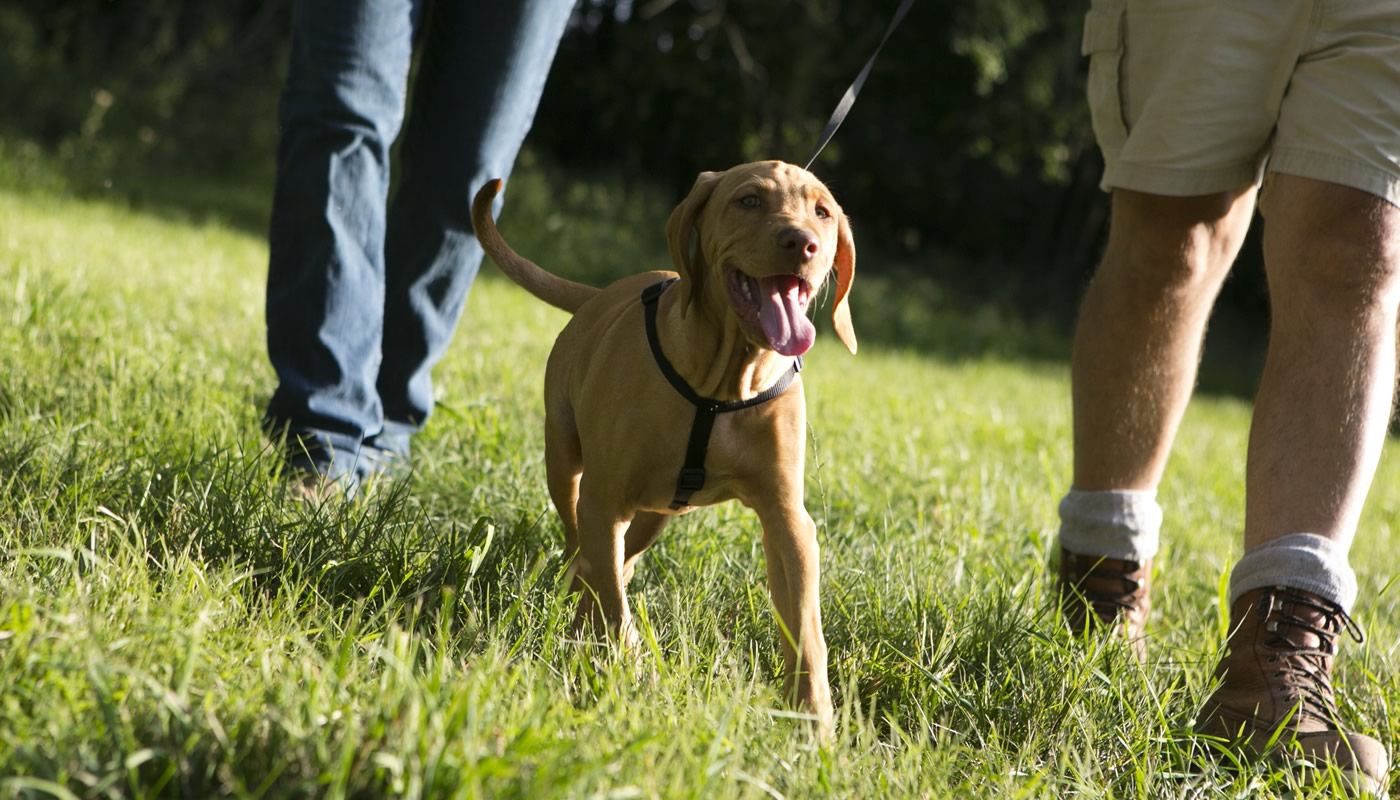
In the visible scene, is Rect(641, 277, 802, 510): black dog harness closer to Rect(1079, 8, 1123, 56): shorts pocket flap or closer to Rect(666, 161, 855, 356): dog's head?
Rect(666, 161, 855, 356): dog's head

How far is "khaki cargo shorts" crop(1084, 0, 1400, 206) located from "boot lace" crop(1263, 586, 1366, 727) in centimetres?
77

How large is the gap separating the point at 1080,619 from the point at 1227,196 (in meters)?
0.98

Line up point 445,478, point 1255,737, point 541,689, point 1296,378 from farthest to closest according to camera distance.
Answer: point 445,478 → point 1296,378 → point 1255,737 → point 541,689

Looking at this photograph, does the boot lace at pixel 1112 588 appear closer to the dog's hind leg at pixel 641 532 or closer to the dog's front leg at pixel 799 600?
the dog's front leg at pixel 799 600

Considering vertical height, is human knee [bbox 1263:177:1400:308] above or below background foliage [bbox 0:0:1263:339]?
above

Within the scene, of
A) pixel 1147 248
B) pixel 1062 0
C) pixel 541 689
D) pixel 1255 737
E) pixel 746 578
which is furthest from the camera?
pixel 1062 0

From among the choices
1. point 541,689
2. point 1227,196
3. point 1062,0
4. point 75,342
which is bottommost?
point 75,342

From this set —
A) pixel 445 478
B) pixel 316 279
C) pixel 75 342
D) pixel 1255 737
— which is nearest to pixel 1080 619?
pixel 1255 737

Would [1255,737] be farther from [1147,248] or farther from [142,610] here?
[142,610]

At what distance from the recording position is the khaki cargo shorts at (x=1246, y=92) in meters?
2.46

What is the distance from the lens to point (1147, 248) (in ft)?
9.56

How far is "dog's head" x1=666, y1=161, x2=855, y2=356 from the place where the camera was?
7.38ft

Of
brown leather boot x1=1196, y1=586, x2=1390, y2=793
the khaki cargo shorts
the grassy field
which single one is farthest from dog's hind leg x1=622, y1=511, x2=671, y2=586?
the khaki cargo shorts

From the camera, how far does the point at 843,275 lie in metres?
2.50
